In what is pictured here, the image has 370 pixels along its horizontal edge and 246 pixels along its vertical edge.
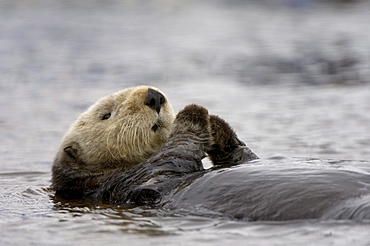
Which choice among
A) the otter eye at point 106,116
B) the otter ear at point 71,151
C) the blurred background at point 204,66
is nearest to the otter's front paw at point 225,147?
the otter eye at point 106,116

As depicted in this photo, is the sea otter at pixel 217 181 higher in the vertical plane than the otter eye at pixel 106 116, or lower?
lower

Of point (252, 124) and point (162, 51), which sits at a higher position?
point (162, 51)

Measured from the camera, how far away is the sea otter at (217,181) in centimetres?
384

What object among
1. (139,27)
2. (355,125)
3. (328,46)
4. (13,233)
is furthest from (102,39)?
(13,233)

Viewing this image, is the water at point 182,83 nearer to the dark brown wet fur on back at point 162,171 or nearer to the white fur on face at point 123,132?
the dark brown wet fur on back at point 162,171

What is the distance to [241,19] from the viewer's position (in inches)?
666

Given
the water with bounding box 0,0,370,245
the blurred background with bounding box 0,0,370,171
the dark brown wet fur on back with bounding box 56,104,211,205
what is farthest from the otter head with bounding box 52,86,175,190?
the blurred background with bounding box 0,0,370,171

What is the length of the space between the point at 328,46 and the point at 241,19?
395 cm

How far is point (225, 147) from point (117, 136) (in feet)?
3.18

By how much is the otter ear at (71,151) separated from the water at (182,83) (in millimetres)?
436

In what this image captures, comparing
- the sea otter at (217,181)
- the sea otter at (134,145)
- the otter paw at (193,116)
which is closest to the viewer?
the sea otter at (217,181)

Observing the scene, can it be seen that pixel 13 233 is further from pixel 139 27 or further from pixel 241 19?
pixel 241 19

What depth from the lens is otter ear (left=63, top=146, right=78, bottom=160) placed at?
5.07 meters

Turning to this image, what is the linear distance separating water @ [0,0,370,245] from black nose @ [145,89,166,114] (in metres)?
0.91
